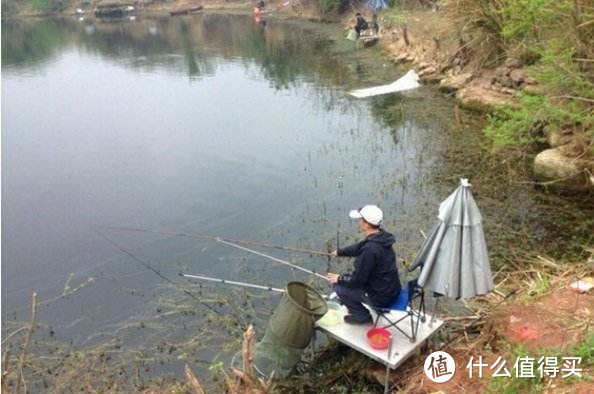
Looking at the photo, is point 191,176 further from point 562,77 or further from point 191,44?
point 191,44

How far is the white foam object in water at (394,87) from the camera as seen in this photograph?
20.9 m

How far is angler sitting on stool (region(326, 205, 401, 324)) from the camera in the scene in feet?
20.1

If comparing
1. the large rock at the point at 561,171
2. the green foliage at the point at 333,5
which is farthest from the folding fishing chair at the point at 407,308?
the green foliage at the point at 333,5

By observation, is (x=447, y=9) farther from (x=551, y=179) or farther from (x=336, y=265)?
(x=336, y=265)

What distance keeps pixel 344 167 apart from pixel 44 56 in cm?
3156

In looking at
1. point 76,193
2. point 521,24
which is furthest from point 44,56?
point 521,24

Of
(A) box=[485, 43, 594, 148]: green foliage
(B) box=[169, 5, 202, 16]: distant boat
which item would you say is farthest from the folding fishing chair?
(B) box=[169, 5, 202, 16]: distant boat

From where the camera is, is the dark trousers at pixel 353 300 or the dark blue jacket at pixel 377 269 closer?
the dark blue jacket at pixel 377 269

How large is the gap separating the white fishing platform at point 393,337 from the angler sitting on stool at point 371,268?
32 centimetres

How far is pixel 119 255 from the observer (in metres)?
10.9

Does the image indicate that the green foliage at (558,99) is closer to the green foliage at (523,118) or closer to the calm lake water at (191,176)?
the green foliage at (523,118)

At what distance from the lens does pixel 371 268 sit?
620 centimetres

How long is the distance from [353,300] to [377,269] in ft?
2.13

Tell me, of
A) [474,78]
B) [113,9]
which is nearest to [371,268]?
[474,78]
